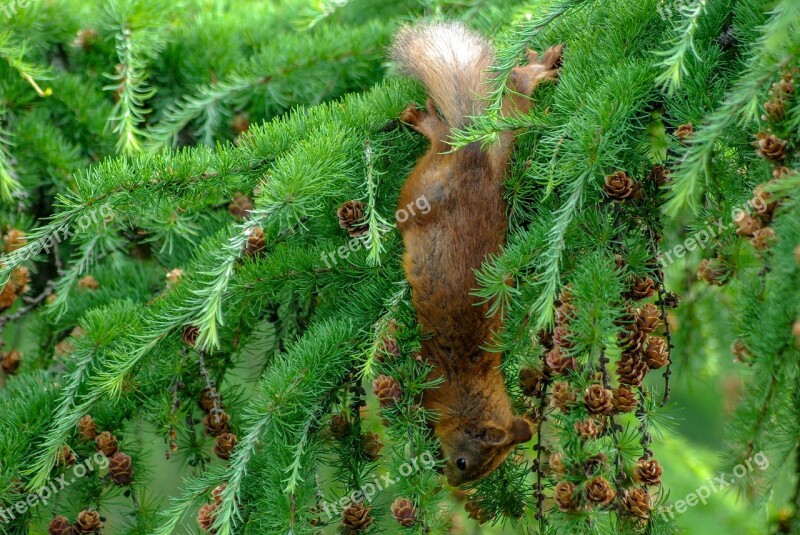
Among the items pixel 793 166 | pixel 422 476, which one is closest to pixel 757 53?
pixel 793 166

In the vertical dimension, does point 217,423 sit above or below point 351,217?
below

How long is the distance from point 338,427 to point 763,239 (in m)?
1.25

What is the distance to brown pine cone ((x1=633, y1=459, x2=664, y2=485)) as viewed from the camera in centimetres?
189

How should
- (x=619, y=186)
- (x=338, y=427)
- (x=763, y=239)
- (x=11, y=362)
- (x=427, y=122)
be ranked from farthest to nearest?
(x=11, y=362), (x=427, y=122), (x=338, y=427), (x=619, y=186), (x=763, y=239)

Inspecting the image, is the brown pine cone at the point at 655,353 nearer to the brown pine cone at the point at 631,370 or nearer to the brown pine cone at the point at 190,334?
the brown pine cone at the point at 631,370

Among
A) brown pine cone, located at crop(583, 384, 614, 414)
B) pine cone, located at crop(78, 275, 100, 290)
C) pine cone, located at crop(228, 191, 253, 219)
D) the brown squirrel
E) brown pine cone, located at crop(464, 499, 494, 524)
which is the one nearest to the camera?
brown pine cone, located at crop(583, 384, 614, 414)

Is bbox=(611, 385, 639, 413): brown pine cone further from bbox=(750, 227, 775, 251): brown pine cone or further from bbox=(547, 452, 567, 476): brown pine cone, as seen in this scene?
bbox=(750, 227, 775, 251): brown pine cone

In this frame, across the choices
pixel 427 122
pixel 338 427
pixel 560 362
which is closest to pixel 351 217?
pixel 427 122

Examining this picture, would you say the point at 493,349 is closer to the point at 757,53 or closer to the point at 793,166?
the point at 793,166

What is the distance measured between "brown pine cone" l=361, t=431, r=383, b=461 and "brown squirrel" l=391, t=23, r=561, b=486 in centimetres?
37

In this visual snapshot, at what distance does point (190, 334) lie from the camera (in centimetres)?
228

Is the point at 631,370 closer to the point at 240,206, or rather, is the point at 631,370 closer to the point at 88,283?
the point at 240,206

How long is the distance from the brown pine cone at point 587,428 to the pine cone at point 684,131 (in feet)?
2.60

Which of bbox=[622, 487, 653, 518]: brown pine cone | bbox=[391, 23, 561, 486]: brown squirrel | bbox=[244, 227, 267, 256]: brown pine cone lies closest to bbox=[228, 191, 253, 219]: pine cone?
bbox=[244, 227, 267, 256]: brown pine cone
